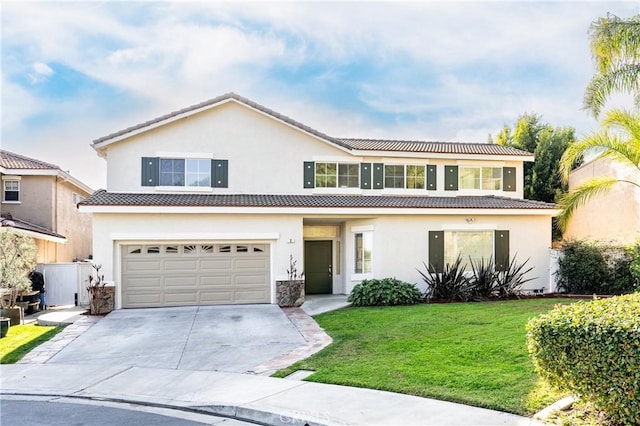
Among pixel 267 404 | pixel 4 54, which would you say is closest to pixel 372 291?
pixel 267 404

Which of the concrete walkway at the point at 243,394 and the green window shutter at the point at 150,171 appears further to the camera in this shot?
the green window shutter at the point at 150,171

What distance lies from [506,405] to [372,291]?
993cm

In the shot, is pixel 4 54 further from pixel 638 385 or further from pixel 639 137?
pixel 639 137

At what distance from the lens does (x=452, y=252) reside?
1897 cm

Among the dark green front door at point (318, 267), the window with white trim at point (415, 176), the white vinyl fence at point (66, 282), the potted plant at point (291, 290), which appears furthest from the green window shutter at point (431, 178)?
the white vinyl fence at point (66, 282)

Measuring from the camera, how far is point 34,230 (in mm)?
20109

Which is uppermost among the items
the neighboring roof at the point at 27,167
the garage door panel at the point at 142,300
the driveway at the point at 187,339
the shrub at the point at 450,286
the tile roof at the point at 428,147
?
the tile roof at the point at 428,147

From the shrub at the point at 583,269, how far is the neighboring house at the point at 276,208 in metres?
1.10

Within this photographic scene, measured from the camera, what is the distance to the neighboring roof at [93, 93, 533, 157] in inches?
720

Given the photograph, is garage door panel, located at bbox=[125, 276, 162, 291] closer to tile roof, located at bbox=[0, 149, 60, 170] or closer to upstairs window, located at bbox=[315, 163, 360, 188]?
upstairs window, located at bbox=[315, 163, 360, 188]

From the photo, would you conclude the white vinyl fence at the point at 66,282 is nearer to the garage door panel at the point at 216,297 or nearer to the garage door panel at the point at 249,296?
the garage door panel at the point at 216,297

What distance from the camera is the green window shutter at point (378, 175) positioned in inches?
803

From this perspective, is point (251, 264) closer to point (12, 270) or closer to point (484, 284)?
point (12, 270)

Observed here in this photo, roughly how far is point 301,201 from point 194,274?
4.43 m
